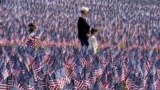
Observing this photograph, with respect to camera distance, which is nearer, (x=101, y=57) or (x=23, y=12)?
(x=101, y=57)

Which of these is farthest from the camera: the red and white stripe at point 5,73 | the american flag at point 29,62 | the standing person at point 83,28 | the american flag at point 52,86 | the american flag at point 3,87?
the standing person at point 83,28

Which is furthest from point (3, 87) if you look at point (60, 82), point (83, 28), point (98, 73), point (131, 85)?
point (83, 28)

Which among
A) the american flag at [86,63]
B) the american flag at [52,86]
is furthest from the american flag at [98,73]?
the american flag at [52,86]

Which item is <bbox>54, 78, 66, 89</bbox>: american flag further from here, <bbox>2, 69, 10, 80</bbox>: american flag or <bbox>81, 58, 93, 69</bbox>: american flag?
<bbox>81, 58, 93, 69</bbox>: american flag

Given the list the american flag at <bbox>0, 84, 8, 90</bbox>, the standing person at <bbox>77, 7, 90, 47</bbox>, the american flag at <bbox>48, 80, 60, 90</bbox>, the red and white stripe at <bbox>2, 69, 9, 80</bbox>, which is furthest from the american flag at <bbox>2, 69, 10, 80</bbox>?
the standing person at <bbox>77, 7, 90, 47</bbox>

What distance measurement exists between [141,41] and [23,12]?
1153 cm

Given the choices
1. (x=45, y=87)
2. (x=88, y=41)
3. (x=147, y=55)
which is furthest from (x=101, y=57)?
(x=45, y=87)

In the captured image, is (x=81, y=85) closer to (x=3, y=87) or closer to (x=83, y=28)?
(x=3, y=87)

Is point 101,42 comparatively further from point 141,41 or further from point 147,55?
point 147,55

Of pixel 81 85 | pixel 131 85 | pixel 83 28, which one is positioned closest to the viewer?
pixel 81 85

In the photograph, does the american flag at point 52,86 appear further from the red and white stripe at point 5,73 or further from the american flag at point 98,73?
the american flag at point 98,73

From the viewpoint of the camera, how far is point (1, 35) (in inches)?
894

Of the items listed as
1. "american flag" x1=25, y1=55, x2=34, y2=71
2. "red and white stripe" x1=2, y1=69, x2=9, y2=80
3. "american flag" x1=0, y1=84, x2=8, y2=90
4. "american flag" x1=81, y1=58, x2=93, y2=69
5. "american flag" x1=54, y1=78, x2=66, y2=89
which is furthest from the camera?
"american flag" x1=81, y1=58, x2=93, y2=69

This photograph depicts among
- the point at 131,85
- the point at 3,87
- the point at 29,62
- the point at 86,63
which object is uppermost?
the point at 3,87
